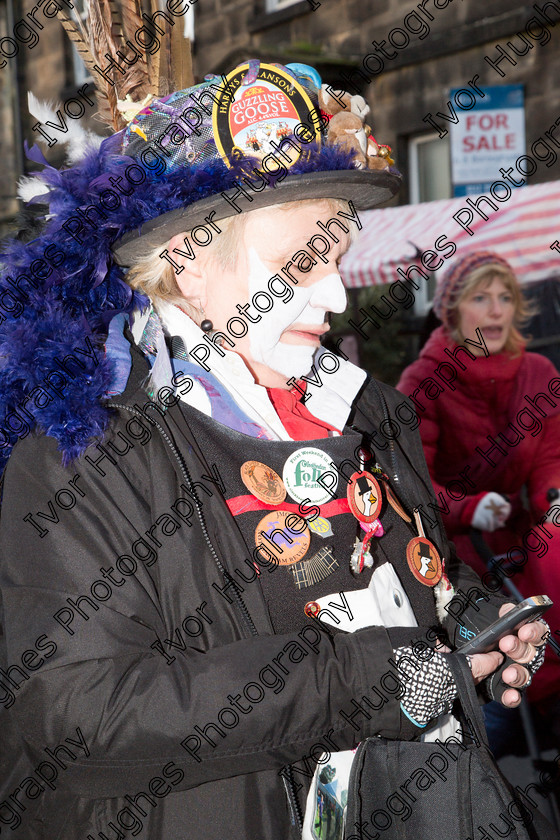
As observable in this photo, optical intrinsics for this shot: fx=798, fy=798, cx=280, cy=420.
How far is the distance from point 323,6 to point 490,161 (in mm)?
3555

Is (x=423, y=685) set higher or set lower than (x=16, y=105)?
lower

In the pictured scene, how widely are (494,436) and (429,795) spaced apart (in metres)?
2.54

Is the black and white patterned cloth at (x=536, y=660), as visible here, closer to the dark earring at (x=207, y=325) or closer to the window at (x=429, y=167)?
the dark earring at (x=207, y=325)

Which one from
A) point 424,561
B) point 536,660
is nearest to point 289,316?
point 424,561

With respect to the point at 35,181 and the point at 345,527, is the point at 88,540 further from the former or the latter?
the point at 35,181

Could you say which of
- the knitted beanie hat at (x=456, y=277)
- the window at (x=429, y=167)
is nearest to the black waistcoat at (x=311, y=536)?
the knitted beanie hat at (x=456, y=277)

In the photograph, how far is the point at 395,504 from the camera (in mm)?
1885

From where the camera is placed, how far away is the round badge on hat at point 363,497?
5.69 ft

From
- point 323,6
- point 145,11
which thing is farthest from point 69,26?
point 323,6

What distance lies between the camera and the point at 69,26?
2000 mm

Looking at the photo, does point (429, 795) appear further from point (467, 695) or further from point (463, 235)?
point (463, 235)

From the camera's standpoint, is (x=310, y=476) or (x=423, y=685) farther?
(x=310, y=476)

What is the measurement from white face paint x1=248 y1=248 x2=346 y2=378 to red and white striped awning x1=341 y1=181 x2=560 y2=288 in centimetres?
218

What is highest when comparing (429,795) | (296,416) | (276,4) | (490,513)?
(276,4)
